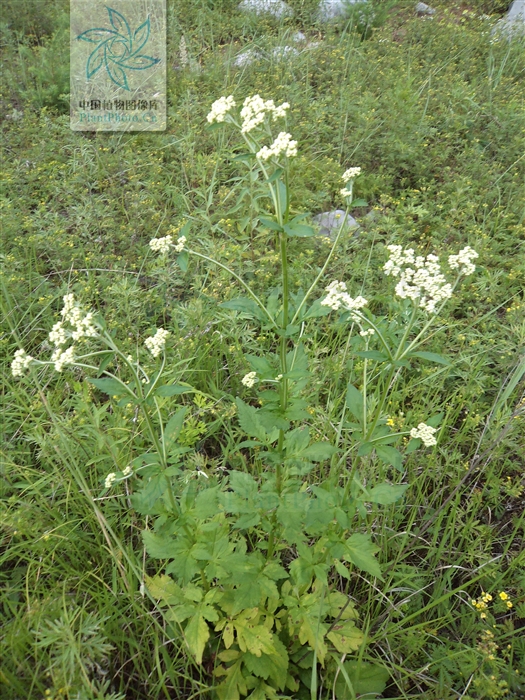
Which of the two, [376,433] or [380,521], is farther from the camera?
[380,521]

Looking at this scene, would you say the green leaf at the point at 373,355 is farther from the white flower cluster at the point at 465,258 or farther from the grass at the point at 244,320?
the grass at the point at 244,320

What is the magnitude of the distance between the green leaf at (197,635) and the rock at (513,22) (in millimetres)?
7092

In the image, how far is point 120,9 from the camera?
5.53m

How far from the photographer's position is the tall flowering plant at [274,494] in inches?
58.1

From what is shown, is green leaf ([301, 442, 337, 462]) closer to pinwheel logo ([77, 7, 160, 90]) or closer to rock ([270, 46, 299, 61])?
pinwheel logo ([77, 7, 160, 90])

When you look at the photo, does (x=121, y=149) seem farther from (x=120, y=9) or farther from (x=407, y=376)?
(x=407, y=376)

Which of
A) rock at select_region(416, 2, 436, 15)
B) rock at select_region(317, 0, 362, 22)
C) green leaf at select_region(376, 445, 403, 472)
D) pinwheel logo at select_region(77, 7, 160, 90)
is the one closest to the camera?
green leaf at select_region(376, 445, 403, 472)

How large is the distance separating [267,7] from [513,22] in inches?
132

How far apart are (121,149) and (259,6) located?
3.44 meters

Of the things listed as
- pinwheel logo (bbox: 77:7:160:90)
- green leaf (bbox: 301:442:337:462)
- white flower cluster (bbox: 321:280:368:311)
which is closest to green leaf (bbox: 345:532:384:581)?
green leaf (bbox: 301:442:337:462)

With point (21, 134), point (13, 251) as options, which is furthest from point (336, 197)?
point (21, 134)

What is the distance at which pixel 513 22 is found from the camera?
664 cm

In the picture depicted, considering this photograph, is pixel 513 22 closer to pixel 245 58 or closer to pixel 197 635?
pixel 245 58

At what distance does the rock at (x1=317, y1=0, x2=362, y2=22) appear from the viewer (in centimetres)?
631
